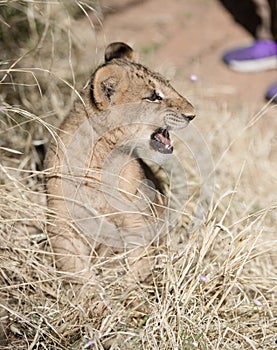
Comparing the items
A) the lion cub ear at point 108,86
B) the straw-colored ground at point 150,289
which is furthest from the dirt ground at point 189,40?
the lion cub ear at point 108,86

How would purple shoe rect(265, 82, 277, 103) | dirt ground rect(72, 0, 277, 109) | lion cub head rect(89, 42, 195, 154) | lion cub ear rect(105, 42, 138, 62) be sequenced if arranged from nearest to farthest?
lion cub head rect(89, 42, 195, 154), lion cub ear rect(105, 42, 138, 62), purple shoe rect(265, 82, 277, 103), dirt ground rect(72, 0, 277, 109)

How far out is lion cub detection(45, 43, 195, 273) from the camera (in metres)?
3.45

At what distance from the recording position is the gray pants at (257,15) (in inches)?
257

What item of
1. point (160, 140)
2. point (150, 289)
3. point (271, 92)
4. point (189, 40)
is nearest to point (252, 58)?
point (271, 92)

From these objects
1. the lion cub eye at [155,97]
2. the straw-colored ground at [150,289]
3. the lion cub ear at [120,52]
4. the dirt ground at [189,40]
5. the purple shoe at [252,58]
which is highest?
the lion cub eye at [155,97]

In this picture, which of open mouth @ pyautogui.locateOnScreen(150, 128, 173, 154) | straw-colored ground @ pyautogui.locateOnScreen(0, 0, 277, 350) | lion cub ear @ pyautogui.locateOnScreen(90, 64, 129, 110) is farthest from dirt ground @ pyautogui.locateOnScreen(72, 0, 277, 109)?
lion cub ear @ pyautogui.locateOnScreen(90, 64, 129, 110)

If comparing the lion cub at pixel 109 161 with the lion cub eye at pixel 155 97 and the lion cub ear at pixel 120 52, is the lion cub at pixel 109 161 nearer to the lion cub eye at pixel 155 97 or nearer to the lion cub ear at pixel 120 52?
the lion cub eye at pixel 155 97

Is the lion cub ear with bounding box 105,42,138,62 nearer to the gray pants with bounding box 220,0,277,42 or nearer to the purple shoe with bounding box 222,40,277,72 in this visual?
the purple shoe with bounding box 222,40,277,72

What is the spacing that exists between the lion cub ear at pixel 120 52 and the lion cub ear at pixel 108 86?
418mm

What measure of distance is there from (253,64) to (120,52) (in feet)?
8.52

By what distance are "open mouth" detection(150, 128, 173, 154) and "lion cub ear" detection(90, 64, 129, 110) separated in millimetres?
246

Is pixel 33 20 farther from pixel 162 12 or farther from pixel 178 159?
pixel 162 12

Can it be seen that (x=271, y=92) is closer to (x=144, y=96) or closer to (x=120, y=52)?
(x=120, y=52)

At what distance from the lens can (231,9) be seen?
278 inches
